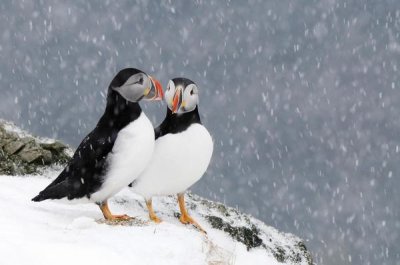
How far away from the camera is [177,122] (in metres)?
7.09

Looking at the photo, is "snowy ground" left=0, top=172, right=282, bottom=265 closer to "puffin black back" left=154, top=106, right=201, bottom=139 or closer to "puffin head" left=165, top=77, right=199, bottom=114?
"puffin black back" left=154, top=106, right=201, bottom=139

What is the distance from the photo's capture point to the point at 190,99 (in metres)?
6.98

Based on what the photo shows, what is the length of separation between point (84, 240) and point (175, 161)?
1962mm

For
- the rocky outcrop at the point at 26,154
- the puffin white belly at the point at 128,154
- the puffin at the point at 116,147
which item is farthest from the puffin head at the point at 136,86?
the rocky outcrop at the point at 26,154

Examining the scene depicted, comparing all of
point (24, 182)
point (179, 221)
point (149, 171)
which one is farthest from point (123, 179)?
point (24, 182)

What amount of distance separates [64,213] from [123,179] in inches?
40.2

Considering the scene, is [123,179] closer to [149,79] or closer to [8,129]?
[149,79]

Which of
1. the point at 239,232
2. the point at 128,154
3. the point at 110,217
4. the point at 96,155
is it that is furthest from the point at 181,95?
the point at 239,232

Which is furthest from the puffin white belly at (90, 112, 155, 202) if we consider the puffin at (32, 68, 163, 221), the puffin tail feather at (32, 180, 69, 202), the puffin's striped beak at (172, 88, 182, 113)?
the puffin's striped beak at (172, 88, 182, 113)

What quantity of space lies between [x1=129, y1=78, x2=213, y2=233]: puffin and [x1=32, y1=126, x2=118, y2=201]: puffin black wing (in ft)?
2.65

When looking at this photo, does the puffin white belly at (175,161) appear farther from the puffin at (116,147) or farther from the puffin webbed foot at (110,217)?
the puffin webbed foot at (110,217)

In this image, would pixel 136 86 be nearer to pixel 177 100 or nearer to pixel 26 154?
pixel 177 100

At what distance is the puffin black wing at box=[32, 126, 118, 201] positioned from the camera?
253 inches

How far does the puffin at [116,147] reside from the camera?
6.33 meters
